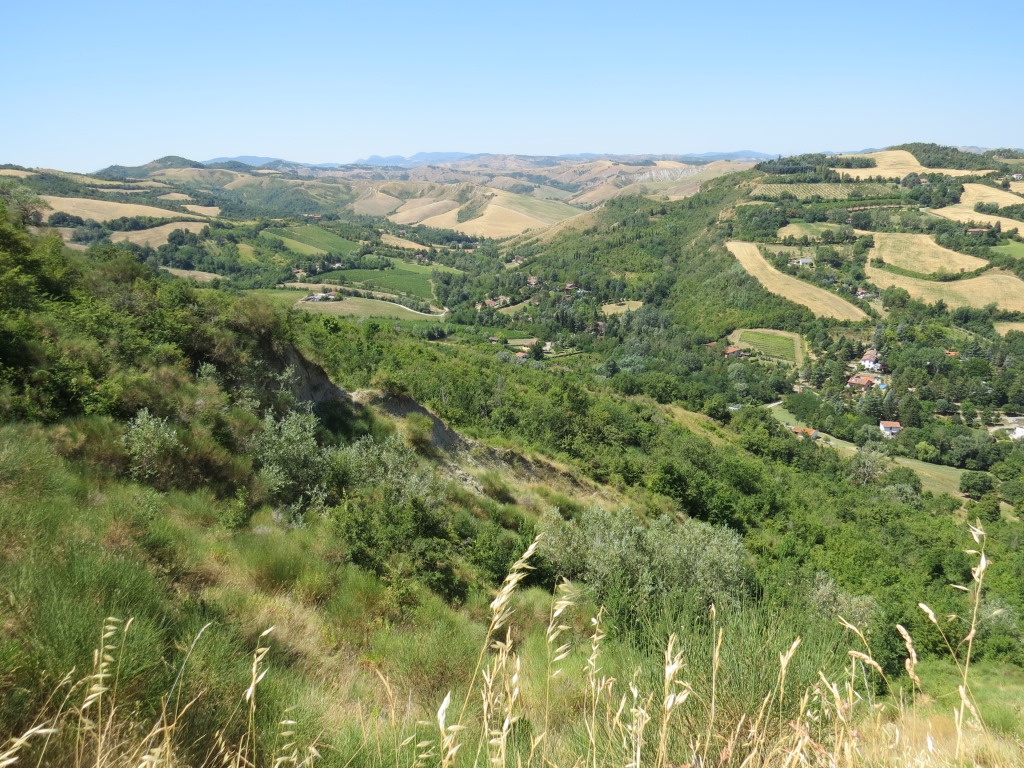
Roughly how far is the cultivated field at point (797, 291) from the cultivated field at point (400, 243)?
110 meters

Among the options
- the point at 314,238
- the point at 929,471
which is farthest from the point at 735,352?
the point at 314,238

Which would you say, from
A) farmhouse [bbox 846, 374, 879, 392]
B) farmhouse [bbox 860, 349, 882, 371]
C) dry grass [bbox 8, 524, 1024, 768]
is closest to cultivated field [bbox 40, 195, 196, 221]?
dry grass [bbox 8, 524, 1024, 768]

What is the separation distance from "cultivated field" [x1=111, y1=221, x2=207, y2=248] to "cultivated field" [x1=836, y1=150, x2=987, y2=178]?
20276 cm

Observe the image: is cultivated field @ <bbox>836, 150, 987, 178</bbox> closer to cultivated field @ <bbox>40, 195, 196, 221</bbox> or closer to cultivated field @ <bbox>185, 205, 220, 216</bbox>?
cultivated field @ <bbox>40, 195, 196, 221</bbox>

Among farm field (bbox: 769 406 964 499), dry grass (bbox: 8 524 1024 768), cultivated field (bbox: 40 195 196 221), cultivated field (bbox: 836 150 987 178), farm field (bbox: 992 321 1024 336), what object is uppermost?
cultivated field (bbox: 836 150 987 178)

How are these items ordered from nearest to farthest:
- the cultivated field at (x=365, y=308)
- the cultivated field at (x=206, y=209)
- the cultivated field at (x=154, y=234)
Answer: the cultivated field at (x=365, y=308)
the cultivated field at (x=154, y=234)
the cultivated field at (x=206, y=209)

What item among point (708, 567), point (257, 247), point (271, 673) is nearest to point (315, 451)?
point (271, 673)

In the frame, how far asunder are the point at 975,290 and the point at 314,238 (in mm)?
173848

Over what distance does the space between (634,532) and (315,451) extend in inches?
329

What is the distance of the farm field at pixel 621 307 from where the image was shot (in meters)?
126

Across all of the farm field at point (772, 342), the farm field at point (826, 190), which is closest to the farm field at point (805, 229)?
the farm field at point (826, 190)

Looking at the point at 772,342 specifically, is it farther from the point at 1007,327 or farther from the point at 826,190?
the point at 826,190

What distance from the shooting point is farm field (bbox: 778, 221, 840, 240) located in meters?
130

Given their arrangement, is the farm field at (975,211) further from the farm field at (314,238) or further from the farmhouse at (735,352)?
the farm field at (314,238)
